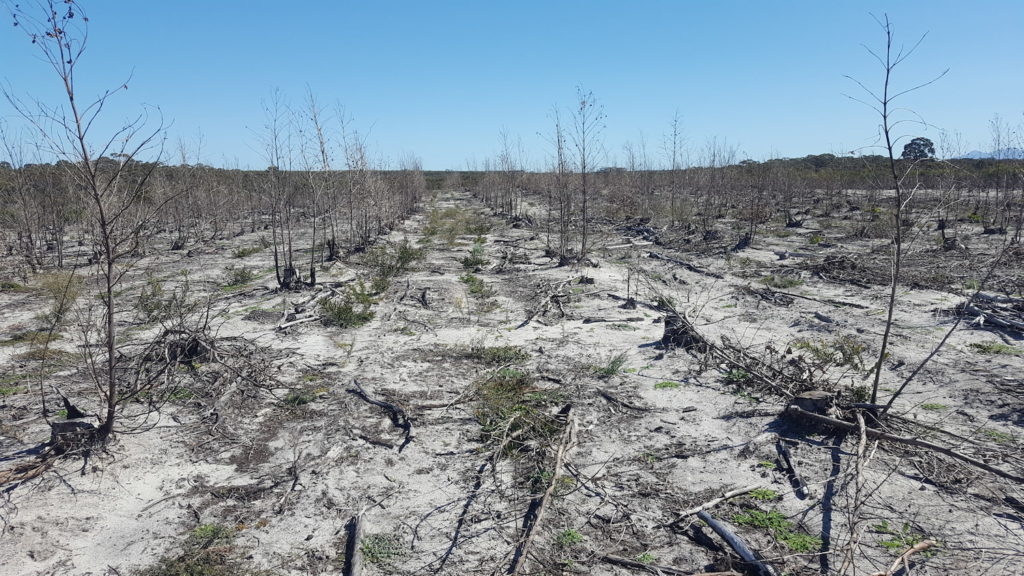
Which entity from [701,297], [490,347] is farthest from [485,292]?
[701,297]

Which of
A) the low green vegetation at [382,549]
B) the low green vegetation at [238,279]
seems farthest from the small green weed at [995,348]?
the low green vegetation at [238,279]

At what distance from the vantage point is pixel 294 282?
10.5m

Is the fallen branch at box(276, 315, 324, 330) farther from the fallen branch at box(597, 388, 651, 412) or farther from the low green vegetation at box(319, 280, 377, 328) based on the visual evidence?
the fallen branch at box(597, 388, 651, 412)

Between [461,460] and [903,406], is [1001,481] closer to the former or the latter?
[903,406]

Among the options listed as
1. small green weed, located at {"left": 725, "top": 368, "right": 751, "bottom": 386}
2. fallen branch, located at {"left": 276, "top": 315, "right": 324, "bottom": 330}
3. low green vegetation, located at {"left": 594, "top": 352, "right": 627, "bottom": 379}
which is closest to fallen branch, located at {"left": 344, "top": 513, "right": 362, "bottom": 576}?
low green vegetation, located at {"left": 594, "top": 352, "right": 627, "bottom": 379}

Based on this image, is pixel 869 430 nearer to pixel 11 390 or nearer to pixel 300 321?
pixel 300 321

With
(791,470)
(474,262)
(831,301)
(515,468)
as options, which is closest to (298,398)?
(515,468)

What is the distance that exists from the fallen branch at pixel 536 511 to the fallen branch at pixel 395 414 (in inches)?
51.5

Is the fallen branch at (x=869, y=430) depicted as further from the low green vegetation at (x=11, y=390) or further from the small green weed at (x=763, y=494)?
the low green vegetation at (x=11, y=390)

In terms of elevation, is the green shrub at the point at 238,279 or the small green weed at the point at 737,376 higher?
the green shrub at the point at 238,279

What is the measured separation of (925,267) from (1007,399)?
7.06 m

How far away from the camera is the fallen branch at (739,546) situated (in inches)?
113

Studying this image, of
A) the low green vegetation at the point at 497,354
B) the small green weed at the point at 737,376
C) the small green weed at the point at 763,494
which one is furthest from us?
the low green vegetation at the point at 497,354

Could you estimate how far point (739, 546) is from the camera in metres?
3.04
